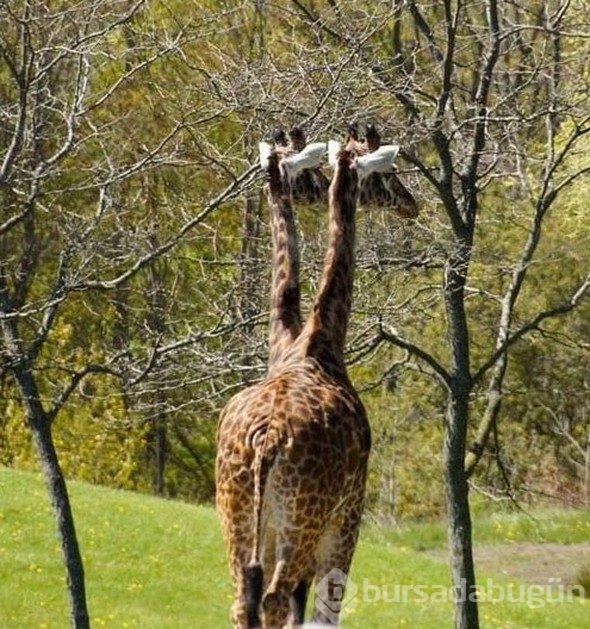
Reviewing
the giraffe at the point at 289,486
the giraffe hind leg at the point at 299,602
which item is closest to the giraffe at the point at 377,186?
the giraffe at the point at 289,486

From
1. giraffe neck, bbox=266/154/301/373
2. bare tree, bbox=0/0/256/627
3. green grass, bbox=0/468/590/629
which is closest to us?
giraffe neck, bbox=266/154/301/373

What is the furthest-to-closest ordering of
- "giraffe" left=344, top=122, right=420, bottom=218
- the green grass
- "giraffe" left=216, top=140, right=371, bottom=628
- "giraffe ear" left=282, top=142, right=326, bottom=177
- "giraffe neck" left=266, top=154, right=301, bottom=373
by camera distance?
the green grass < "giraffe" left=344, top=122, right=420, bottom=218 < "giraffe ear" left=282, top=142, right=326, bottom=177 < "giraffe neck" left=266, top=154, right=301, bottom=373 < "giraffe" left=216, top=140, right=371, bottom=628

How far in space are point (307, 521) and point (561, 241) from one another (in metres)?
17.3

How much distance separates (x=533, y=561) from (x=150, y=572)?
5.90 meters

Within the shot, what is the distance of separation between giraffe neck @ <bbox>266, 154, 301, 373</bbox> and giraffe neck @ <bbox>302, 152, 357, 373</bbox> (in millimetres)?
165

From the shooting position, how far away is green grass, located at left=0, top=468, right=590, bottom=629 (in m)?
14.7

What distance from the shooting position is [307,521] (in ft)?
19.8

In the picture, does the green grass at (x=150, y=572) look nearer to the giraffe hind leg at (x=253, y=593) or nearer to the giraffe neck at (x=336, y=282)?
the giraffe neck at (x=336, y=282)

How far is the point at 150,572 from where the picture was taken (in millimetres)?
16031

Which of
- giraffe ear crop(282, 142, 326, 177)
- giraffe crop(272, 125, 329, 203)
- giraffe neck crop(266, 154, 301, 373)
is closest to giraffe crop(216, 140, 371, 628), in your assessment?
giraffe neck crop(266, 154, 301, 373)

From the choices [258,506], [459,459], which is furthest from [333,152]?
[459,459]

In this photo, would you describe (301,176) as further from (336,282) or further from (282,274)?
(336,282)

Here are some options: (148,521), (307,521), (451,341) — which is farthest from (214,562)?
(307,521)

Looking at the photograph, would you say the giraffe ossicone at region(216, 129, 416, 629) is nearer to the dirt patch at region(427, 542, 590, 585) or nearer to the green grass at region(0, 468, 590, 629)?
the green grass at region(0, 468, 590, 629)
